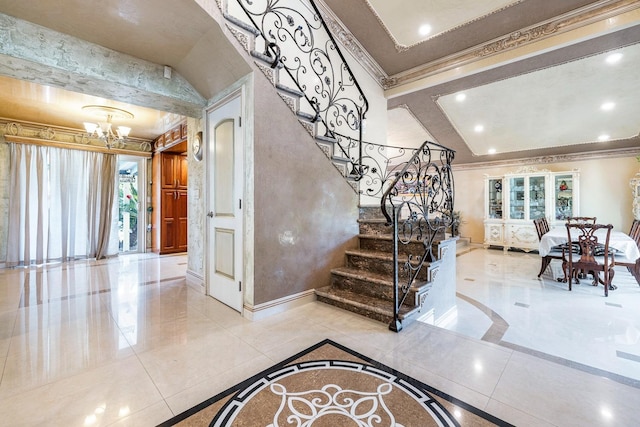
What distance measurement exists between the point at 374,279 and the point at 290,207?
43.6 inches

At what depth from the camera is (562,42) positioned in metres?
3.43

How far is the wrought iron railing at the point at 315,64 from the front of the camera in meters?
2.86

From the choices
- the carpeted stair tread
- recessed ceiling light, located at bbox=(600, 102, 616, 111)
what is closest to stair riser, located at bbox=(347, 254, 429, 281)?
the carpeted stair tread

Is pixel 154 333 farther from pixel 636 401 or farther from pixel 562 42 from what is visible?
Result: pixel 562 42

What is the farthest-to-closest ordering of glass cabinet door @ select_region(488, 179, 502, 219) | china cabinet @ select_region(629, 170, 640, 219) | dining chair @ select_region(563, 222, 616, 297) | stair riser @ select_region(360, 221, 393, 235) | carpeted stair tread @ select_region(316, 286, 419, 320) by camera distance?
glass cabinet door @ select_region(488, 179, 502, 219) < china cabinet @ select_region(629, 170, 640, 219) < dining chair @ select_region(563, 222, 616, 297) < stair riser @ select_region(360, 221, 393, 235) < carpeted stair tread @ select_region(316, 286, 419, 320)

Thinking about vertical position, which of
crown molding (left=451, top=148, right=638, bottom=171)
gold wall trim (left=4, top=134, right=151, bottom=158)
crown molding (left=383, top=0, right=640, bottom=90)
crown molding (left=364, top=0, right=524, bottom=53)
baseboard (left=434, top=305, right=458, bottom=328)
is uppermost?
crown molding (left=364, top=0, right=524, bottom=53)

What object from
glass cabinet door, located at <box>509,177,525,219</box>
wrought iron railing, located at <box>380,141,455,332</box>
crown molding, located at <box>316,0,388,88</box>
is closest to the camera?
wrought iron railing, located at <box>380,141,455,332</box>

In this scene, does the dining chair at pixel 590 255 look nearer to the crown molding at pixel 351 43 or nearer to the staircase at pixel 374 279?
the staircase at pixel 374 279

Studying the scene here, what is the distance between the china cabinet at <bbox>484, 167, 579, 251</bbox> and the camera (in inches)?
268

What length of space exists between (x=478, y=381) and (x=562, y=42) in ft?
14.3

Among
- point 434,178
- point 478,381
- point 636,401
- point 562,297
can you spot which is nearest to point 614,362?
point 636,401

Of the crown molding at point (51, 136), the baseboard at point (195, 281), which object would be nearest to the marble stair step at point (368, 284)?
the baseboard at point (195, 281)

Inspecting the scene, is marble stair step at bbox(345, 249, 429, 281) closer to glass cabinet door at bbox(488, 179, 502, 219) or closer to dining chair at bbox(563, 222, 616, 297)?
dining chair at bbox(563, 222, 616, 297)

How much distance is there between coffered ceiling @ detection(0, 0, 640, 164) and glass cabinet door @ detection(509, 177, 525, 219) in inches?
48.4
